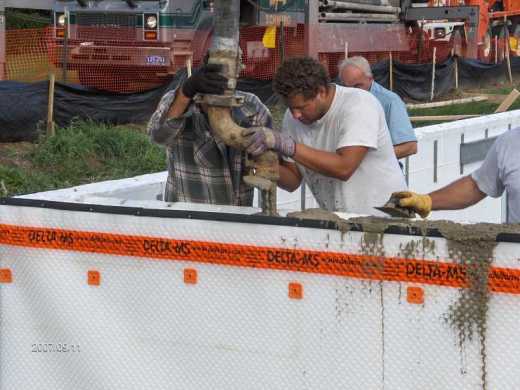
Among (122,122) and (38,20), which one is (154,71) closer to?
(122,122)

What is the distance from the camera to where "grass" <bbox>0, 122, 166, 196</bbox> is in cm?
1334

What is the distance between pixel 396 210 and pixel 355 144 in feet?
1.54

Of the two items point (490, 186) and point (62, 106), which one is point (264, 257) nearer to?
point (490, 186)

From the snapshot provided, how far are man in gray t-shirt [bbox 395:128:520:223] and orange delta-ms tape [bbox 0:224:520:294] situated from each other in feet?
1.75

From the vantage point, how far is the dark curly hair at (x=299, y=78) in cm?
448

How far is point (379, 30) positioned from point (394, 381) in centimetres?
2378

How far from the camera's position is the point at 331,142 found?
4.71m

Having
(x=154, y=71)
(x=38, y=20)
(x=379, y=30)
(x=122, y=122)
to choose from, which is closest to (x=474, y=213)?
(x=122, y=122)

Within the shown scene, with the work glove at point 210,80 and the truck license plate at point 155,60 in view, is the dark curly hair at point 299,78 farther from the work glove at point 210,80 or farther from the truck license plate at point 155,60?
the truck license plate at point 155,60

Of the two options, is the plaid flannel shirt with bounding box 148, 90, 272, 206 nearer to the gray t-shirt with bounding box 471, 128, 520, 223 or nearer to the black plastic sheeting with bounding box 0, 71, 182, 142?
the gray t-shirt with bounding box 471, 128, 520, 223

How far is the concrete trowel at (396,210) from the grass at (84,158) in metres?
8.87

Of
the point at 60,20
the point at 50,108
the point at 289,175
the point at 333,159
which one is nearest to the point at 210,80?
the point at 333,159
